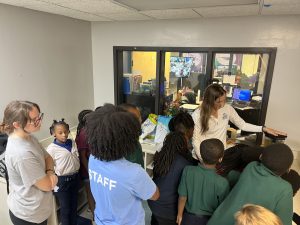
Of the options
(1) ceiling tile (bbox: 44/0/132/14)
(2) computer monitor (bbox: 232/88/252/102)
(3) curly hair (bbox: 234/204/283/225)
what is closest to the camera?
(3) curly hair (bbox: 234/204/283/225)

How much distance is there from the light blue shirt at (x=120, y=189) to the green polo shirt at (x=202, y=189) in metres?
0.34

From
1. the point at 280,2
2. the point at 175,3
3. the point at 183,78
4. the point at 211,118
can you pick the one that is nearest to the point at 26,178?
the point at 211,118

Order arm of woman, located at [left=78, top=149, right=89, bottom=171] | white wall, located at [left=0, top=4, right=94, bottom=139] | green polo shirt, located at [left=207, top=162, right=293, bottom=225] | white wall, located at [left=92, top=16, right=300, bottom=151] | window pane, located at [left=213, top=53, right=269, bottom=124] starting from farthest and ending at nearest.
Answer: window pane, located at [left=213, top=53, right=269, bottom=124], white wall, located at [left=92, top=16, right=300, bottom=151], white wall, located at [left=0, top=4, right=94, bottom=139], arm of woman, located at [left=78, top=149, right=89, bottom=171], green polo shirt, located at [left=207, top=162, right=293, bottom=225]

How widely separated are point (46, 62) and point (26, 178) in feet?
8.00

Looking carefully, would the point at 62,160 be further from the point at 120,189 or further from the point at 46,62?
the point at 46,62

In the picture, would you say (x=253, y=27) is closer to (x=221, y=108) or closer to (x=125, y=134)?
(x=221, y=108)

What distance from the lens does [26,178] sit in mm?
1335

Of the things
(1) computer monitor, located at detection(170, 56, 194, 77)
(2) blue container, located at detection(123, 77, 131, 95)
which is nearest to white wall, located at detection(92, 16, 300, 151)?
(1) computer monitor, located at detection(170, 56, 194, 77)

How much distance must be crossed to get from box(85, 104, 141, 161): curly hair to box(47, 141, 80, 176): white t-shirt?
2.93ft

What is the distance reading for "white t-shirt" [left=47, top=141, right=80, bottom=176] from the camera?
6.37ft

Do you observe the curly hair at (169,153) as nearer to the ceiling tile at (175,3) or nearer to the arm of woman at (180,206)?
the arm of woman at (180,206)

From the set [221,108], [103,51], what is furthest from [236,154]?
[103,51]

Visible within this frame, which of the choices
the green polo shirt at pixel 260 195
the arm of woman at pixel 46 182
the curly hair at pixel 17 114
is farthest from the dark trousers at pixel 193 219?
the curly hair at pixel 17 114

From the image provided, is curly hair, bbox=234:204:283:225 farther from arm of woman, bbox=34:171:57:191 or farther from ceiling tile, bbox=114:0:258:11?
ceiling tile, bbox=114:0:258:11
